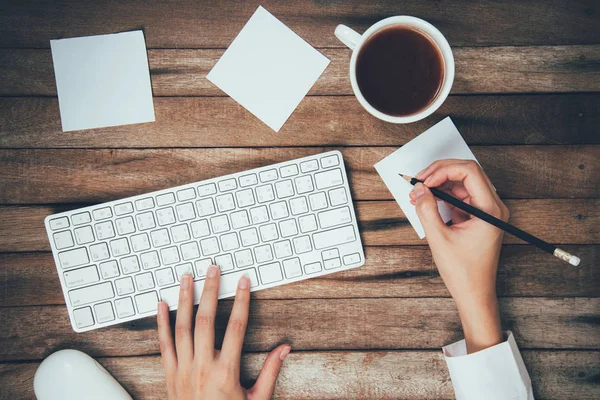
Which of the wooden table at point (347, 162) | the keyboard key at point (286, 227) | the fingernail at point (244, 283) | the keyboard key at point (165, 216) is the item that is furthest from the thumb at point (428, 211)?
the keyboard key at point (165, 216)

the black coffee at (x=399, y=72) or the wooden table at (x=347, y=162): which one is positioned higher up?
the black coffee at (x=399, y=72)

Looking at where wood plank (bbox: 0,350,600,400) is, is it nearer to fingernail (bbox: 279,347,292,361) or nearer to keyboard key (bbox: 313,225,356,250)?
fingernail (bbox: 279,347,292,361)

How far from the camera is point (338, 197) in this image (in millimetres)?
799

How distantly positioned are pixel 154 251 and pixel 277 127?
1.01 ft

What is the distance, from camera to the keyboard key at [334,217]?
2.62 feet

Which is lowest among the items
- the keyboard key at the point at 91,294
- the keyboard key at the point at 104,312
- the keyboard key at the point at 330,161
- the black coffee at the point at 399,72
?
the keyboard key at the point at 104,312

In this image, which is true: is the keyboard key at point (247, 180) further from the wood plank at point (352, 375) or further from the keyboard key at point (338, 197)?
the wood plank at point (352, 375)

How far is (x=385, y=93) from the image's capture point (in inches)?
29.8

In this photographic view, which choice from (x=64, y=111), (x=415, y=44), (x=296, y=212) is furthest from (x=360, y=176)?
(x=64, y=111)

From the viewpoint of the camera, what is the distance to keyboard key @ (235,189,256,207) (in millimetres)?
796

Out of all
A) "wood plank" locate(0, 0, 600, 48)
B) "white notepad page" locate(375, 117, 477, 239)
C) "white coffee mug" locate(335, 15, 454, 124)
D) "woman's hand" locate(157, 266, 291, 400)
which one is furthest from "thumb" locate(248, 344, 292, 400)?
"wood plank" locate(0, 0, 600, 48)

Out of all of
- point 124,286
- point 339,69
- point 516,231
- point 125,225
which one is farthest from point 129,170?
point 516,231

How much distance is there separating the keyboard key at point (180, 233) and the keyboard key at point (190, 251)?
0.04 feet

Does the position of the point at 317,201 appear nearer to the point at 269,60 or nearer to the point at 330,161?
the point at 330,161
